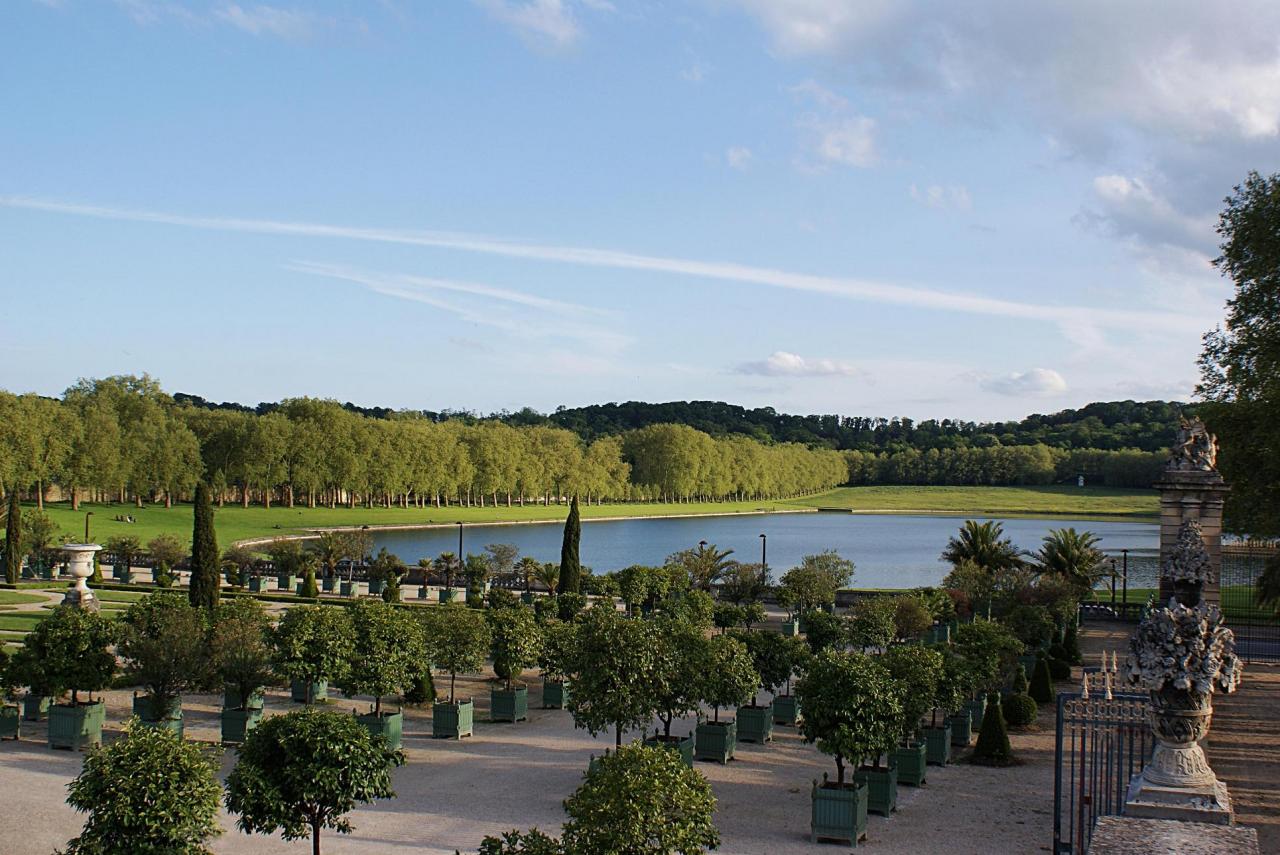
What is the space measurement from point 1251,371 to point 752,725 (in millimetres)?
21705

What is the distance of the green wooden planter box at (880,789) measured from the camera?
1738 cm

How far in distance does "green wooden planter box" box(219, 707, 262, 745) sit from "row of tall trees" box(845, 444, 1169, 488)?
5053 inches

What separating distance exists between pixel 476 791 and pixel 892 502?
14620cm

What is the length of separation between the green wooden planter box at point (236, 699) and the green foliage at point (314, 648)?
90cm

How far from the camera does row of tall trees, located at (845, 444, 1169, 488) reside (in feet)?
472

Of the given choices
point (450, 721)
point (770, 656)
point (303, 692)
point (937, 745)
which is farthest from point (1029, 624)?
point (303, 692)

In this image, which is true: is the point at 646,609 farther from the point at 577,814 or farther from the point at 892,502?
the point at 892,502

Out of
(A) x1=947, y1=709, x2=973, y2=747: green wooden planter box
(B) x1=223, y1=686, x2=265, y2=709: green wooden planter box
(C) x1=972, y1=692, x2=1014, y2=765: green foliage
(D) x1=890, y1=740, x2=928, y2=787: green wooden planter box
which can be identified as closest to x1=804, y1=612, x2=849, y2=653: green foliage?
(A) x1=947, y1=709, x2=973, y2=747: green wooden planter box

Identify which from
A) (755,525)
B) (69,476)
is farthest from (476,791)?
(755,525)

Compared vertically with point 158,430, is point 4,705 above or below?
below

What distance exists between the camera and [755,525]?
12331 centimetres

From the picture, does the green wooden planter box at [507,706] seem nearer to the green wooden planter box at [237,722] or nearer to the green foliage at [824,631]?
the green wooden planter box at [237,722]

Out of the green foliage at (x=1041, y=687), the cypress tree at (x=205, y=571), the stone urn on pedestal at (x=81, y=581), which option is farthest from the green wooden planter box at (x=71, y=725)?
the green foliage at (x=1041, y=687)

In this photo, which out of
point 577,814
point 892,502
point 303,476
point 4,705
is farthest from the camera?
point 892,502
